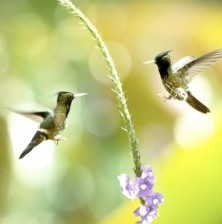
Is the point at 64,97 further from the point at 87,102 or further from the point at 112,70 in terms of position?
the point at 87,102

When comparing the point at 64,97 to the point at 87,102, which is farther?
the point at 87,102

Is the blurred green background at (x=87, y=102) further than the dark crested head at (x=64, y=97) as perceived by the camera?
Yes

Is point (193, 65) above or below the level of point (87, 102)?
above

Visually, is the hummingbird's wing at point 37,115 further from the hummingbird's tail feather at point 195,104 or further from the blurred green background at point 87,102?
the blurred green background at point 87,102

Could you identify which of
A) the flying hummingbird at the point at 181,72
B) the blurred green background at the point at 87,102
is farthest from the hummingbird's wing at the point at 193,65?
the blurred green background at the point at 87,102

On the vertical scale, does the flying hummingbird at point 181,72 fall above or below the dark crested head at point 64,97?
above

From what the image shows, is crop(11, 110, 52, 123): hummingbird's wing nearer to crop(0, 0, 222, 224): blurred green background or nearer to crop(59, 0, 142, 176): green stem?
crop(59, 0, 142, 176): green stem

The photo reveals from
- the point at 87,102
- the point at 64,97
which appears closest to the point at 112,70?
the point at 64,97
